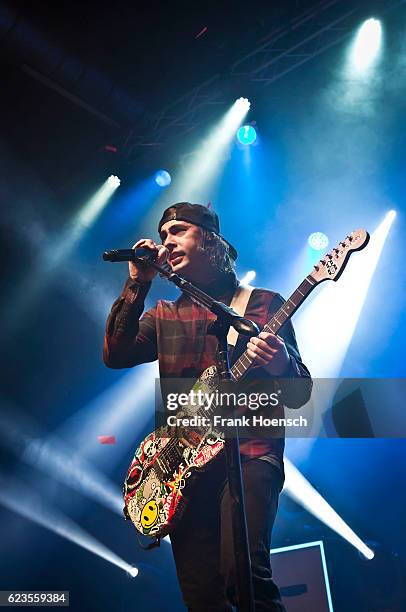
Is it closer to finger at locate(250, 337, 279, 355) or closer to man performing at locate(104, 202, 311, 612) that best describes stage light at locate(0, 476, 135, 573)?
man performing at locate(104, 202, 311, 612)

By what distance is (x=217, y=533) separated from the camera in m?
2.11

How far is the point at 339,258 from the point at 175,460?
126cm

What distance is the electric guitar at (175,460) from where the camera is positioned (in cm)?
202

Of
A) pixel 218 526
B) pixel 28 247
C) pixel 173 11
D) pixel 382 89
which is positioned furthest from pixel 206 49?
pixel 218 526

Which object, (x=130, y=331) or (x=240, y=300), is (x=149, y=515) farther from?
(x=240, y=300)

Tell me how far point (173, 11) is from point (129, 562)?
7.15 m

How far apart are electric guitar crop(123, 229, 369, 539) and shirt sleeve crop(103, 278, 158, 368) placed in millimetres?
475

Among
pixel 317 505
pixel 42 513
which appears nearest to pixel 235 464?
pixel 317 505

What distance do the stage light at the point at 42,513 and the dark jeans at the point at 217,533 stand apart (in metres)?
4.57

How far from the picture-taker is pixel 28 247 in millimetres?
6973

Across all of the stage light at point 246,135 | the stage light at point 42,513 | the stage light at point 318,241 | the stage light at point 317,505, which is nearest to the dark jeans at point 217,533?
the stage light at point 317,505

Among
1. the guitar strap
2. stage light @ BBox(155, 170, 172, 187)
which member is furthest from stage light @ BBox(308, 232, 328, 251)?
the guitar strap

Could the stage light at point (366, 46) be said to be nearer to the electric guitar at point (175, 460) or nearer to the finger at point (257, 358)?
the electric guitar at point (175, 460)

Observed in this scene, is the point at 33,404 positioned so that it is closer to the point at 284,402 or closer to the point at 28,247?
the point at 28,247
